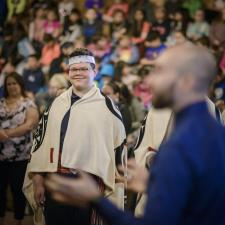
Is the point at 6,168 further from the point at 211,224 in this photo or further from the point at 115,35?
the point at 115,35

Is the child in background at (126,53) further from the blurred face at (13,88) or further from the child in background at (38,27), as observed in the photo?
the blurred face at (13,88)

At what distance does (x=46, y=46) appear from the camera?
10586mm

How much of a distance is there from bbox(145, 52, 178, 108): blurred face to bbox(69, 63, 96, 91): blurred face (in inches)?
93.7

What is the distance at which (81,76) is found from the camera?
4.48 meters

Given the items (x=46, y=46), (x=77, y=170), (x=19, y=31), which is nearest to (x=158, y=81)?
(x=77, y=170)

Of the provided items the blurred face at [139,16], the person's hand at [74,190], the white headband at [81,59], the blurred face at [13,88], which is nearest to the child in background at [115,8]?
the blurred face at [139,16]

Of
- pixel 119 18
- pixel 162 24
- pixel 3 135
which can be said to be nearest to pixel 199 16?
pixel 162 24

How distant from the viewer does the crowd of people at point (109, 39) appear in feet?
27.0

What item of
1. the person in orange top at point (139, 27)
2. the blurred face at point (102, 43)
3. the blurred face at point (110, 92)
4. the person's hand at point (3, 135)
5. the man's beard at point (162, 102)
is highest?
the person in orange top at point (139, 27)

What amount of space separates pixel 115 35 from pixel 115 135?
600 centimetres

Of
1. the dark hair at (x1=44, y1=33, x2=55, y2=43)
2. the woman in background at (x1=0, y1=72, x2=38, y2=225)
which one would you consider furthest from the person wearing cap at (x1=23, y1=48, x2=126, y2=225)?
the dark hair at (x1=44, y1=33, x2=55, y2=43)

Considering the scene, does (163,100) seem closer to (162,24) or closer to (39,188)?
(39,188)

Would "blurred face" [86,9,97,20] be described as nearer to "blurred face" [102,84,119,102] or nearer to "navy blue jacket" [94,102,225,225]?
"blurred face" [102,84,119,102]

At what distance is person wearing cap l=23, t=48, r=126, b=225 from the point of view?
14.1ft
